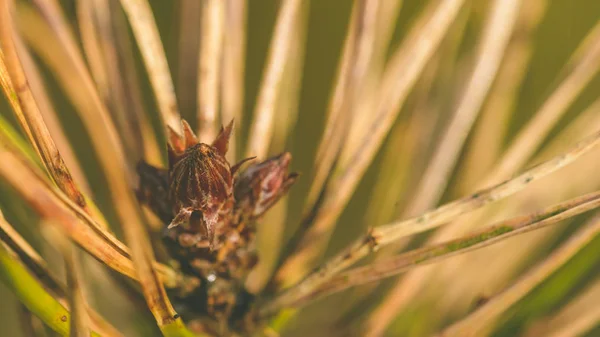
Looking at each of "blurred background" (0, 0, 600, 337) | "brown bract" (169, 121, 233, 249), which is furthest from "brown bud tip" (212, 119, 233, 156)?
"blurred background" (0, 0, 600, 337)

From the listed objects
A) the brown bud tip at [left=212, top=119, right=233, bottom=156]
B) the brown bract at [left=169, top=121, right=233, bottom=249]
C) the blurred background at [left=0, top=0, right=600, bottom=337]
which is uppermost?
the blurred background at [left=0, top=0, right=600, bottom=337]

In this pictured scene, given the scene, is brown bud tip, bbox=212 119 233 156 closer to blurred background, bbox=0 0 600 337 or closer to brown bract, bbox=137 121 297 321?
brown bract, bbox=137 121 297 321

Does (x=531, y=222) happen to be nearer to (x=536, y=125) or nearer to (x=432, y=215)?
(x=432, y=215)

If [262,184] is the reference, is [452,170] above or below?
above

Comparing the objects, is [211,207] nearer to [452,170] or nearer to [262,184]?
[262,184]

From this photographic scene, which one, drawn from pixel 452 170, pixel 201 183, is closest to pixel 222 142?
pixel 201 183

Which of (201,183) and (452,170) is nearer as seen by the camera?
(201,183)

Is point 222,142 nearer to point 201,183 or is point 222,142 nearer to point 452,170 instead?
point 201,183

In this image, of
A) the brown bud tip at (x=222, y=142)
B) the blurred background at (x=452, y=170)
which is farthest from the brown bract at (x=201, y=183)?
the blurred background at (x=452, y=170)

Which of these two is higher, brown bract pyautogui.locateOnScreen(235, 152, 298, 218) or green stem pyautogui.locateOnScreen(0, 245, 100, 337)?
brown bract pyautogui.locateOnScreen(235, 152, 298, 218)

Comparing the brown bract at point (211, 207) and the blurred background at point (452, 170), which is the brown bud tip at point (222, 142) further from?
the blurred background at point (452, 170)

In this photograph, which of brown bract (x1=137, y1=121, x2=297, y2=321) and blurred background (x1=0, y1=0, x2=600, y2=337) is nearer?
brown bract (x1=137, y1=121, x2=297, y2=321)
